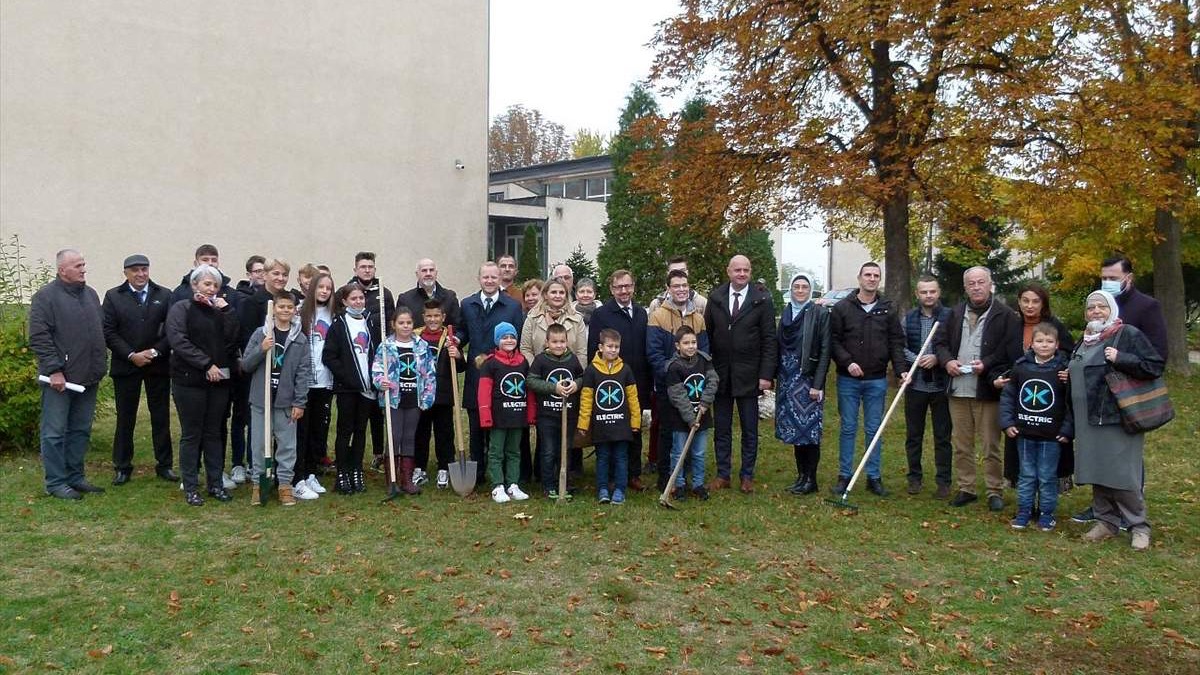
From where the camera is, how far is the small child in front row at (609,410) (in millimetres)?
7664

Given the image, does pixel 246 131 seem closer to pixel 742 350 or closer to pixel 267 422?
pixel 267 422

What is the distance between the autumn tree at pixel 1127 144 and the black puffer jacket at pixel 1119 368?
8.18m

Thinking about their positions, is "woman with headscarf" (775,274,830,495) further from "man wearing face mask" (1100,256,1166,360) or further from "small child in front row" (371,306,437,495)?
"small child in front row" (371,306,437,495)

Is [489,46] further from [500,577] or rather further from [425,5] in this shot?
[500,577]

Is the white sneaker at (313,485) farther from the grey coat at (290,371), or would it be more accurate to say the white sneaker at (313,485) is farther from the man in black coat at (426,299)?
the man in black coat at (426,299)

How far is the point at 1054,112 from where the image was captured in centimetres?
1377

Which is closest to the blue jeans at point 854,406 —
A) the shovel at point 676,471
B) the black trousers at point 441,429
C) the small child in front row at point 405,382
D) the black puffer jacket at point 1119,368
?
the shovel at point 676,471

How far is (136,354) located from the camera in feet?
26.2

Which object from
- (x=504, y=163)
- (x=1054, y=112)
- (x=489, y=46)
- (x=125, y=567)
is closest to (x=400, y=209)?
(x=489, y=46)

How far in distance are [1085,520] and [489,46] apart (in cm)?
2334

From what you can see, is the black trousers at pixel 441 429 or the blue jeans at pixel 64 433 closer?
the blue jeans at pixel 64 433

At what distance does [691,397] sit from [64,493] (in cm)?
512

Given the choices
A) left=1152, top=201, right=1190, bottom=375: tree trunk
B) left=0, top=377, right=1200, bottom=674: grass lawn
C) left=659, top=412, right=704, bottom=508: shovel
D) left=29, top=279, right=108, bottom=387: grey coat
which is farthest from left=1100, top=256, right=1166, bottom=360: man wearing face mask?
left=1152, top=201, right=1190, bottom=375: tree trunk

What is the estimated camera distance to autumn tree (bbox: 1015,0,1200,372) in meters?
13.7
